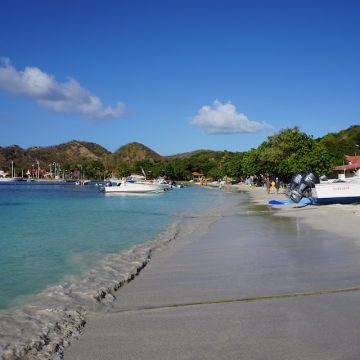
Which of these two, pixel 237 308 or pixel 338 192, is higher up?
pixel 338 192

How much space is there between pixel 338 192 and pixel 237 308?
2327cm

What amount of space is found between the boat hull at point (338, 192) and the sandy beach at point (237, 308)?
16.0 metres

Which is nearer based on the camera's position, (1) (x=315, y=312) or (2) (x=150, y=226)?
(1) (x=315, y=312)

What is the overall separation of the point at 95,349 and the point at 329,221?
15269 mm

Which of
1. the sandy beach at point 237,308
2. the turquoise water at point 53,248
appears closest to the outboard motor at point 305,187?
the turquoise water at point 53,248

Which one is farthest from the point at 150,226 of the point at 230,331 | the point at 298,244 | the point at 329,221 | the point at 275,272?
the point at 230,331

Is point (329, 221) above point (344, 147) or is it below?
below

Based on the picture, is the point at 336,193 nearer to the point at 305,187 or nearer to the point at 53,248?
the point at 305,187

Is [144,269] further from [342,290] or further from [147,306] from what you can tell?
[342,290]

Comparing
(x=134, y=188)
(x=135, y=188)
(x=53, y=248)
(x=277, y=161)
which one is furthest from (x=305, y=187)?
(x=134, y=188)

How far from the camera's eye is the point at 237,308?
22.6 feet

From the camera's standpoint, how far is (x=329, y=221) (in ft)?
62.1

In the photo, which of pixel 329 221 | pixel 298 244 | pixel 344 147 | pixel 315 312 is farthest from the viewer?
pixel 344 147

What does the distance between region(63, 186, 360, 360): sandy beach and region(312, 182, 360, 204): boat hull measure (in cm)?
1597
